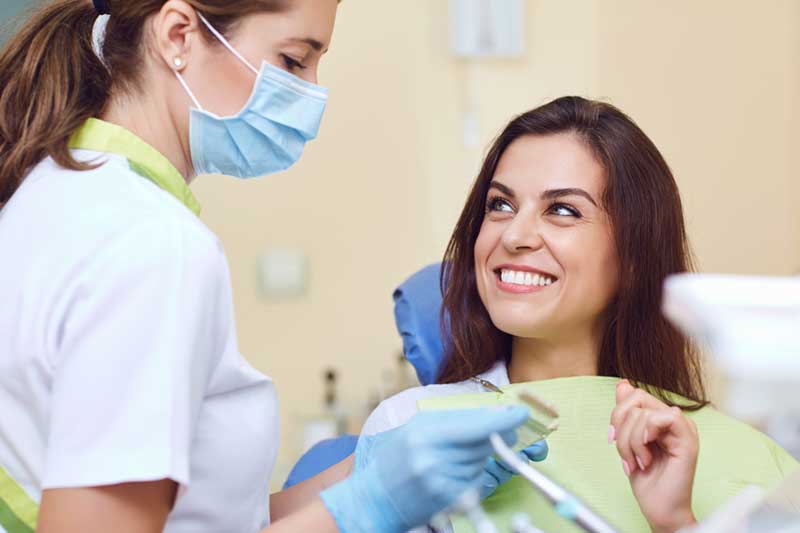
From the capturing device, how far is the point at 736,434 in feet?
4.87

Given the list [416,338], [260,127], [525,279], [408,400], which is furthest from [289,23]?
[416,338]

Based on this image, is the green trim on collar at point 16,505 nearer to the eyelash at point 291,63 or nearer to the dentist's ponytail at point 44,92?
the dentist's ponytail at point 44,92

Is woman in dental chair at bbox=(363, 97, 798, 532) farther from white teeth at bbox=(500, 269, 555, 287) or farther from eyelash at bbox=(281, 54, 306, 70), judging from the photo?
eyelash at bbox=(281, 54, 306, 70)

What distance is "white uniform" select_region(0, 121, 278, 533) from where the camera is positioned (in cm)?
87

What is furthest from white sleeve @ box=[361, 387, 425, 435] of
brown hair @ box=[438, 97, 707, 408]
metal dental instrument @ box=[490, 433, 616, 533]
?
metal dental instrument @ box=[490, 433, 616, 533]

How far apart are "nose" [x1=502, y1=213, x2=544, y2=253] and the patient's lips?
0.11ft

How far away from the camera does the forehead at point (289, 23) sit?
113 centimetres

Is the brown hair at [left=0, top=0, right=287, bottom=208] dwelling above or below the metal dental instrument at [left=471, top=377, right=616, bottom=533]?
above

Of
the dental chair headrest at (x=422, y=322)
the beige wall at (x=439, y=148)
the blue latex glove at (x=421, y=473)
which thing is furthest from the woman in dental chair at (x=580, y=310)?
the beige wall at (x=439, y=148)

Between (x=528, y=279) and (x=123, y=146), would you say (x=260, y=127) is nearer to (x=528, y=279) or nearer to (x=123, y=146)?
(x=123, y=146)

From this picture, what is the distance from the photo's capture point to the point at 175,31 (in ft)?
3.66

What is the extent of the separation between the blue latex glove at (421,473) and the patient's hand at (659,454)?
229mm

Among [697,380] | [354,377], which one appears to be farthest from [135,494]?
[354,377]

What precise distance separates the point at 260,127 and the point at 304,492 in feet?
1.95
